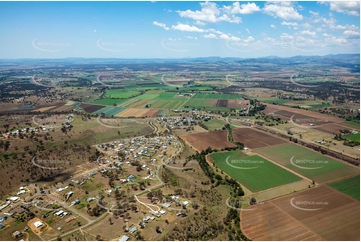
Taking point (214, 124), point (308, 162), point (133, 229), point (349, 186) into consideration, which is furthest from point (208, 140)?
point (133, 229)

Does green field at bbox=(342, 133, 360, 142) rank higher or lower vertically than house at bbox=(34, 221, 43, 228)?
higher

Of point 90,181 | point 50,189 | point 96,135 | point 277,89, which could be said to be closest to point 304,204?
point 90,181

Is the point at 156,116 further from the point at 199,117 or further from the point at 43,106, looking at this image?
the point at 43,106

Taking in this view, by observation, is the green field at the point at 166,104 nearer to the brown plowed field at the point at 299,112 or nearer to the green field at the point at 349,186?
the brown plowed field at the point at 299,112

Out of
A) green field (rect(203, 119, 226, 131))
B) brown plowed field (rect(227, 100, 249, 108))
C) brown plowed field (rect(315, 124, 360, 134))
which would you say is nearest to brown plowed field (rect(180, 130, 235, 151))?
green field (rect(203, 119, 226, 131))

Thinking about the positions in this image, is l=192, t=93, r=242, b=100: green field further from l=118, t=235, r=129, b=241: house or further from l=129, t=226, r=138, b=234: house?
l=118, t=235, r=129, b=241: house

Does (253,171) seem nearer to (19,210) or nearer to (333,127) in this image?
(19,210)
